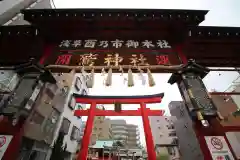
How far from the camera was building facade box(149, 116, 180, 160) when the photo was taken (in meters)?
21.3

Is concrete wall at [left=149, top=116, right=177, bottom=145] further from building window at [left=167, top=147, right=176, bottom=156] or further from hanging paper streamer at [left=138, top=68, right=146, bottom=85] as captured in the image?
hanging paper streamer at [left=138, top=68, right=146, bottom=85]

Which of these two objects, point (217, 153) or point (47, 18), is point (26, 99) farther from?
point (217, 153)

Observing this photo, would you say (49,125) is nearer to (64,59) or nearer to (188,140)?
(64,59)

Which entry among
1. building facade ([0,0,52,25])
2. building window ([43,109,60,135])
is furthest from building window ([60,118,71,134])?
building facade ([0,0,52,25])

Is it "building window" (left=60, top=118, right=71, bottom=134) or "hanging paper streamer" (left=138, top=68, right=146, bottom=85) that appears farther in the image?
"building window" (left=60, top=118, right=71, bottom=134)

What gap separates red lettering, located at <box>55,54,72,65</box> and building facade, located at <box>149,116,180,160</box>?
64.4 feet

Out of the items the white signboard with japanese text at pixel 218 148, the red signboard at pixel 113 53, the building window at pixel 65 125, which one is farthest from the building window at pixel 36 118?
the building window at pixel 65 125

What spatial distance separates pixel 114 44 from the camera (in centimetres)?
513

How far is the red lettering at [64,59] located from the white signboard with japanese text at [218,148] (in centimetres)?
440

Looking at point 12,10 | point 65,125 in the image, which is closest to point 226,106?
point 12,10

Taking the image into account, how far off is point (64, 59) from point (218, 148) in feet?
15.8

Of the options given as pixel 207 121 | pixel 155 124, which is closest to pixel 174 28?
pixel 207 121

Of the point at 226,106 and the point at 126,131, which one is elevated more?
the point at 126,131

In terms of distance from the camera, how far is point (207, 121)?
3.46 meters
